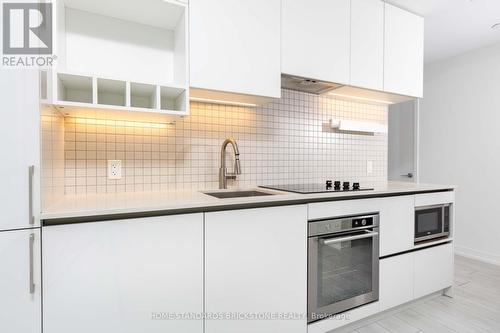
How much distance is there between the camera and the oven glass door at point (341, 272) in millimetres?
1558

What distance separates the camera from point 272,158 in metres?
2.11

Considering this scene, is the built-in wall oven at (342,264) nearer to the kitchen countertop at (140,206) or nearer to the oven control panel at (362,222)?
the oven control panel at (362,222)

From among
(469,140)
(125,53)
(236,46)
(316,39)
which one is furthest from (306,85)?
(469,140)

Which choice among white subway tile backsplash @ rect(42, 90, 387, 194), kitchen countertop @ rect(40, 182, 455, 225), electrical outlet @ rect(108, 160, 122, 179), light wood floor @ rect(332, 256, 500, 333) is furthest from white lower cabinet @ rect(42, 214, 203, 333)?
light wood floor @ rect(332, 256, 500, 333)

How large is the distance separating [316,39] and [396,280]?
5.71 ft

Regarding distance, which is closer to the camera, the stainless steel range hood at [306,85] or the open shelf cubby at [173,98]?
the open shelf cubby at [173,98]

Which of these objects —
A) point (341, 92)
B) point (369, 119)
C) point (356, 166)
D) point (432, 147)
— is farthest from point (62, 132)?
point (432, 147)

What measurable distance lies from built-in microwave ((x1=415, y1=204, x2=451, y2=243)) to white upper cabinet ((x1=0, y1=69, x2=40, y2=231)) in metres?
2.27

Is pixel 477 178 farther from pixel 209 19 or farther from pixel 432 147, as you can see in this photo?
pixel 209 19

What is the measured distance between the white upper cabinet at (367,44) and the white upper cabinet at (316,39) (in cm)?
7

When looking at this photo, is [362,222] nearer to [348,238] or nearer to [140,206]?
[348,238]

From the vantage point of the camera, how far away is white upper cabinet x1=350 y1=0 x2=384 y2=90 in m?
1.95

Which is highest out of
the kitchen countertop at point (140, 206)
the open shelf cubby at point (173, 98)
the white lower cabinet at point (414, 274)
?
the open shelf cubby at point (173, 98)

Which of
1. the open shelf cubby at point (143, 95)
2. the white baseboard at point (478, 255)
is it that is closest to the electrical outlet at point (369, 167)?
the white baseboard at point (478, 255)
